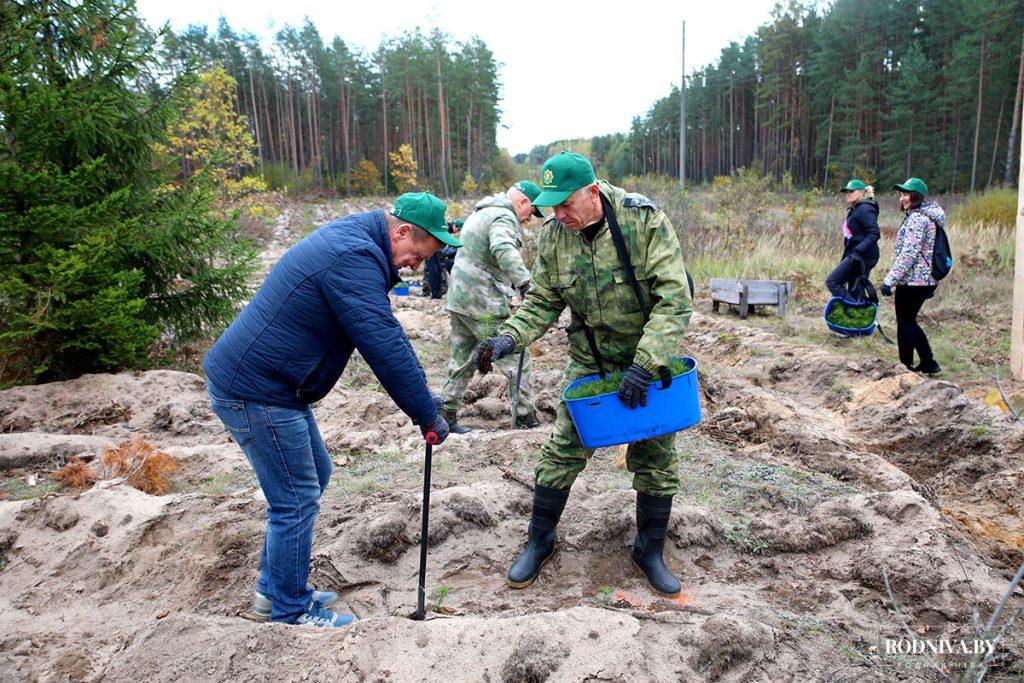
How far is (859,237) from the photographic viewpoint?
26.3 ft

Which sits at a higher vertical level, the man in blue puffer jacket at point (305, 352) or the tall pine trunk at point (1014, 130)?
the tall pine trunk at point (1014, 130)

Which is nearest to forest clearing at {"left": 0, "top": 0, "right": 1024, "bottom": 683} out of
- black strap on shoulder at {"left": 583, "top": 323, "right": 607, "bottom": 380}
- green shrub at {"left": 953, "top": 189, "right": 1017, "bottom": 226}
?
black strap on shoulder at {"left": 583, "top": 323, "right": 607, "bottom": 380}

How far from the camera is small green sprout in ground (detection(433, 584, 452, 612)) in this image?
3.16 meters

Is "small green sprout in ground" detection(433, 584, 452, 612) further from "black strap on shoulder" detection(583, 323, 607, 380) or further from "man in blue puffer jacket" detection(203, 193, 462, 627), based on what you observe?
"black strap on shoulder" detection(583, 323, 607, 380)

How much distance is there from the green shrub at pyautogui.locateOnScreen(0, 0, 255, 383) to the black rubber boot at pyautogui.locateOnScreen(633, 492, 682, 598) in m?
5.71

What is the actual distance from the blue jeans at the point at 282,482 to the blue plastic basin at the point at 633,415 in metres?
1.24

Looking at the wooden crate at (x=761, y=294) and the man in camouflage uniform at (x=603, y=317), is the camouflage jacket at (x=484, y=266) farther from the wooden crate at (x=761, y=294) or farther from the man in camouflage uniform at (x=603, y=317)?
the wooden crate at (x=761, y=294)

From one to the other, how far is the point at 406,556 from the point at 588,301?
69.2 inches

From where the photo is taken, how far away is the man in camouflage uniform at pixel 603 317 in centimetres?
290

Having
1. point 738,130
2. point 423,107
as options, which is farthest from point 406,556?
point 738,130

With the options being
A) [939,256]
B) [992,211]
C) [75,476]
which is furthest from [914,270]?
[992,211]

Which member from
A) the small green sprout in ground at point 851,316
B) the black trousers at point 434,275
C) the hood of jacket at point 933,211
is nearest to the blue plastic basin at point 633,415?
the hood of jacket at point 933,211

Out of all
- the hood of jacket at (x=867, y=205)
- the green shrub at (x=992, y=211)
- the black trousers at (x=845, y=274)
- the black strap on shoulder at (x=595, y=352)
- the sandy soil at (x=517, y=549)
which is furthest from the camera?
the green shrub at (x=992, y=211)

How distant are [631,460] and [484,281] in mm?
2642
